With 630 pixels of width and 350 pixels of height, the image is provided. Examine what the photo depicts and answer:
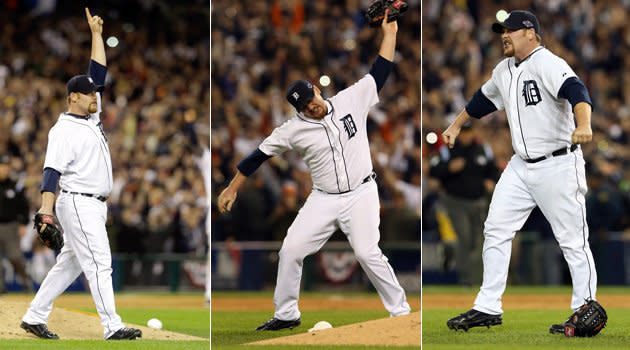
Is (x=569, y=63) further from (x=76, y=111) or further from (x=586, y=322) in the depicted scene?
(x=76, y=111)

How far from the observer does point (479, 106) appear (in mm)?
6941

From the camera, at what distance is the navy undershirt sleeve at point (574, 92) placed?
231 inches

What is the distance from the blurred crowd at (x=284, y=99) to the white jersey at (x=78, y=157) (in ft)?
23.4

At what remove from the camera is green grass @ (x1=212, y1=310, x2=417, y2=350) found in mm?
6379

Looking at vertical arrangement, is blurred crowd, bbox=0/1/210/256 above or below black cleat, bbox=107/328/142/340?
above

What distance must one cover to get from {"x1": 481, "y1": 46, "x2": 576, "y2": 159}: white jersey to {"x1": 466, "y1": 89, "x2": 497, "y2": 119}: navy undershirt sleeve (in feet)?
1.61

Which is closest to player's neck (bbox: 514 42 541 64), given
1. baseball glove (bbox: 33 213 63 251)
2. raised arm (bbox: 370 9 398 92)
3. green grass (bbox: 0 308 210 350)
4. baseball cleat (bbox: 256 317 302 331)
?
raised arm (bbox: 370 9 398 92)

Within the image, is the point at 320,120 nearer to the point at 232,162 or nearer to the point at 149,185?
the point at 232,162

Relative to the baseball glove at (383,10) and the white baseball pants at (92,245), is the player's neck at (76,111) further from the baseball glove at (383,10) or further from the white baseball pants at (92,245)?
the baseball glove at (383,10)

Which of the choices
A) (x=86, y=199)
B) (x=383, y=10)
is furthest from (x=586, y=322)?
(x=86, y=199)

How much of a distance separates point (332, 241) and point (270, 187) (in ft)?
5.50

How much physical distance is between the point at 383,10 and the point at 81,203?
279 cm

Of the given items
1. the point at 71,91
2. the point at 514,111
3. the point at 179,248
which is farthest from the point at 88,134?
the point at 179,248

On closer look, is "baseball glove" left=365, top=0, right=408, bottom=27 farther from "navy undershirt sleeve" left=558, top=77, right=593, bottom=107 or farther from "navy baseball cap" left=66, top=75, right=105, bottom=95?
"navy baseball cap" left=66, top=75, right=105, bottom=95
